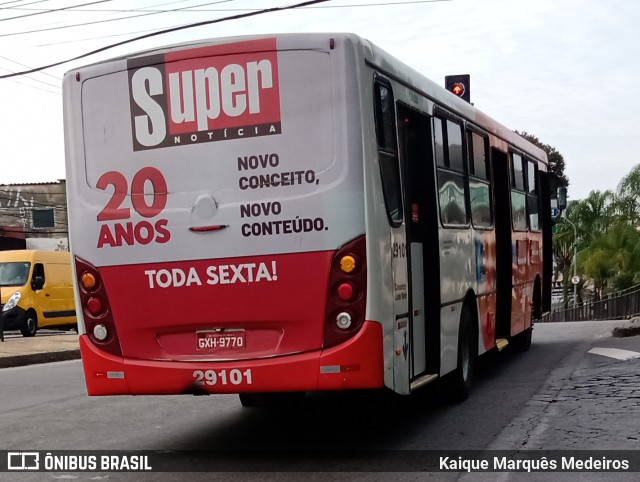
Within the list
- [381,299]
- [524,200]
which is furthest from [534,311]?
[381,299]

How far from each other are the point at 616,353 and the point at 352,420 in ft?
19.7

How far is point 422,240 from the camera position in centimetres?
833

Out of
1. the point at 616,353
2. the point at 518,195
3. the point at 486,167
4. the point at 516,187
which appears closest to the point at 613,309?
the point at 616,353

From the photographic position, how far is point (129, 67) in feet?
23.5

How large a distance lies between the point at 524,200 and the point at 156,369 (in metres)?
7.86

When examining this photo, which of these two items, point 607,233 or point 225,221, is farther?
point 607,233

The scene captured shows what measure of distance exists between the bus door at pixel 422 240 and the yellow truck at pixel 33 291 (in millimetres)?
16520

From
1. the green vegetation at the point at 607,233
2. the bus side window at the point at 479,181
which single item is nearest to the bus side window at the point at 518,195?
the bus side window at the point at 479,181

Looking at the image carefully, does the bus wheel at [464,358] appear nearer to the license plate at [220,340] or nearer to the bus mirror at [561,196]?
the license plate at [220,340]

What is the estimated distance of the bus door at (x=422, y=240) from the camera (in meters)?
7.88

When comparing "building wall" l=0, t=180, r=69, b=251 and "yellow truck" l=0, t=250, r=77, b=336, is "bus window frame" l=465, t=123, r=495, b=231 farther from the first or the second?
"building wall" l=0, t=180, r=69, b=251

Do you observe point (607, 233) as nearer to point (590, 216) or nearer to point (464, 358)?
point (590, 216)

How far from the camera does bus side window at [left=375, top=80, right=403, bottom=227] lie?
275 inches

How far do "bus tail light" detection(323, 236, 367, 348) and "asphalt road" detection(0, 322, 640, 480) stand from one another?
965 millimetres
